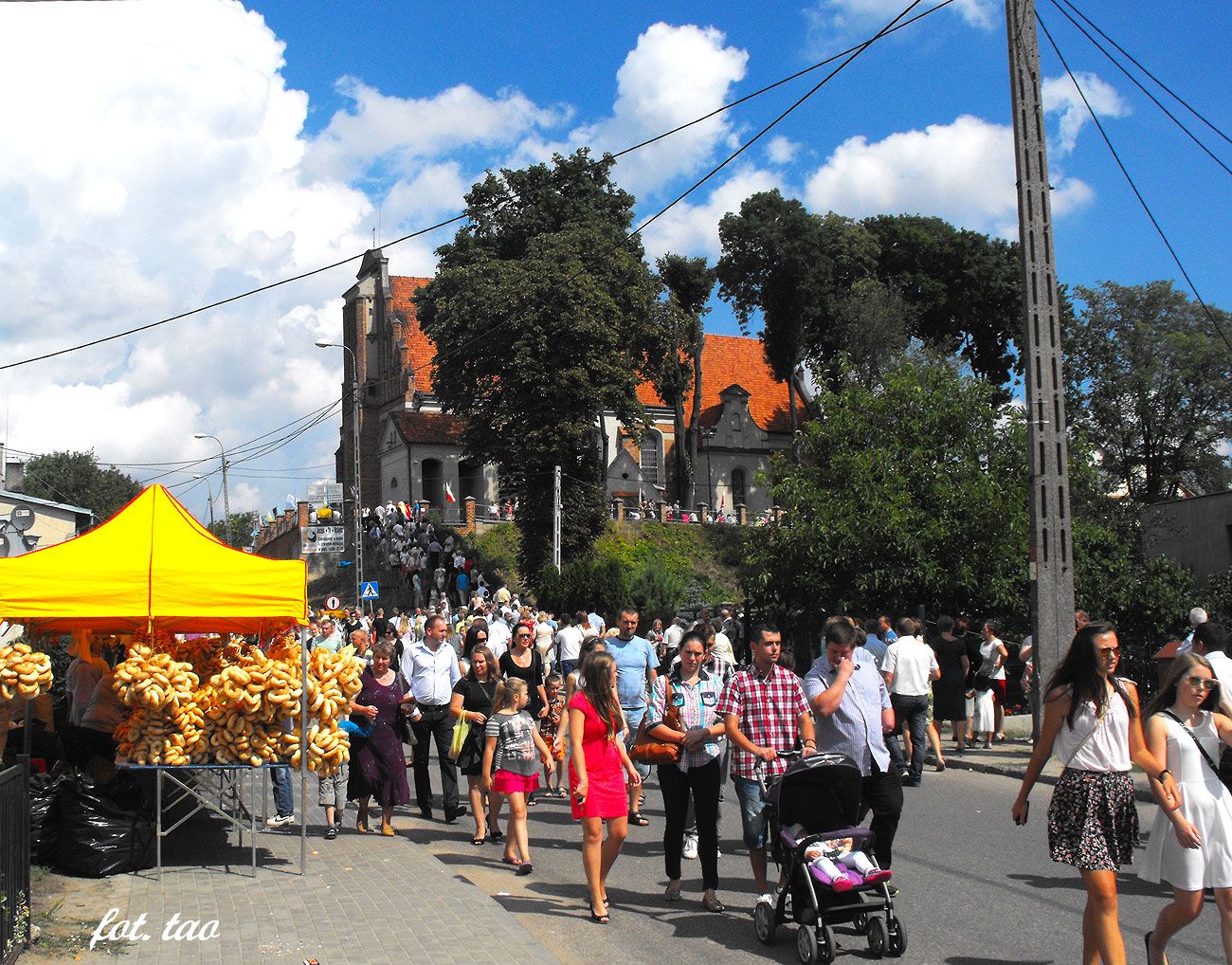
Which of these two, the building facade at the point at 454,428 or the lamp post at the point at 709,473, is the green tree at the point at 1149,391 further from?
the lamp post at the point at 709,473

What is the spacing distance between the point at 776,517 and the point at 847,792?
19.9 meters

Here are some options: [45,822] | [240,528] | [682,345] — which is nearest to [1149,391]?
[682,345]

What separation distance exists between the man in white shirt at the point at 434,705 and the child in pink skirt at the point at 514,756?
1.70 meters

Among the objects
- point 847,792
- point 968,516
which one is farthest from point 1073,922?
point 968,516

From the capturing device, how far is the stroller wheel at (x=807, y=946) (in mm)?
6766

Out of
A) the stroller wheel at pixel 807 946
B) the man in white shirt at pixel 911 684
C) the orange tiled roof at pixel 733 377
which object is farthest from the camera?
the orange tiled roof at pixel 733 377

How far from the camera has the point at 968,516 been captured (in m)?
24.1

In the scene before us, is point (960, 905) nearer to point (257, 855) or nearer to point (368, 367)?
point (257, 855)

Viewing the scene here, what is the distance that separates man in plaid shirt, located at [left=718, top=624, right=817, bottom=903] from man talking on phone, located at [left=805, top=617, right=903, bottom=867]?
14cm

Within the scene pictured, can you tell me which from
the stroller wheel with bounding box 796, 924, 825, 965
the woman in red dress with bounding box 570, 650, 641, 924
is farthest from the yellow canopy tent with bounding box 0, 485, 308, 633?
the stroller wheel with bounding box 796, 924, 825, 965

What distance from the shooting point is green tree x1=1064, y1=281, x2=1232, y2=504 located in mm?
48625

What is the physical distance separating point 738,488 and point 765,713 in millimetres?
64962

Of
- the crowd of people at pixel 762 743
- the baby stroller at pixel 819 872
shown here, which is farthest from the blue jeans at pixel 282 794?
the baby stroller at pixel 819 872

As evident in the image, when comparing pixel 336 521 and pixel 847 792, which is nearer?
pixel 847 792
